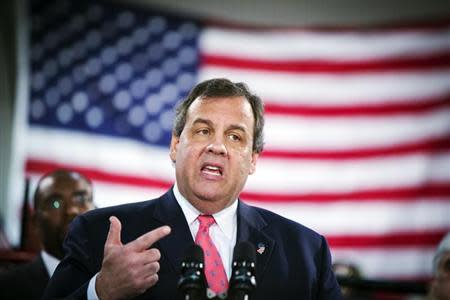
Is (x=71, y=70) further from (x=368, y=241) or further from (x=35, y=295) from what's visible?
(x=35, y=295)

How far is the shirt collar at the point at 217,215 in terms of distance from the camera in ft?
7.67

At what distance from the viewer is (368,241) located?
22.8 ft

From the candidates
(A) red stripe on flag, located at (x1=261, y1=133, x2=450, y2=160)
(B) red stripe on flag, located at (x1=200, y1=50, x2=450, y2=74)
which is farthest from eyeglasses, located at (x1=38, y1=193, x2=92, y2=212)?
(B) red stripe on flag, located at (x1=200, y1=50, x2=450, y2=74)

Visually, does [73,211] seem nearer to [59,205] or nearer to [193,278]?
[59,205]

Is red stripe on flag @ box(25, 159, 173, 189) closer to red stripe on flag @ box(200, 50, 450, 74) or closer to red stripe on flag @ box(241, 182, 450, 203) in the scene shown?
red stripe on flag @ box(241, 182, 450, 203)

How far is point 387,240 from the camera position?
6.95 meters

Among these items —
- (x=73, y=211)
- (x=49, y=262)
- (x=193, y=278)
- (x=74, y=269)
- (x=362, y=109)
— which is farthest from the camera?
(x=362, y=109)

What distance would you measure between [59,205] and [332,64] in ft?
13.9

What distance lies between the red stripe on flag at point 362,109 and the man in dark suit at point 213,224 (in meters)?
4.63

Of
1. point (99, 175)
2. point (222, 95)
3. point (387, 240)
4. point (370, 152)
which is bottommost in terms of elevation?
point (387, 240)


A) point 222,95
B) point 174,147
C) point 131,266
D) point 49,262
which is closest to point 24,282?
point 49,262

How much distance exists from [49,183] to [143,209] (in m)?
1.40

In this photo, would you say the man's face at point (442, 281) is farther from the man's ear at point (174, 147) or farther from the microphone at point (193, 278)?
the microphone at point (193, 278)

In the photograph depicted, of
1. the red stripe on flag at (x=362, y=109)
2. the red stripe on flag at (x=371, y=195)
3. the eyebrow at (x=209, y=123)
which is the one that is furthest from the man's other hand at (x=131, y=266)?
the red stripe on flag at (x=362, y=109)
